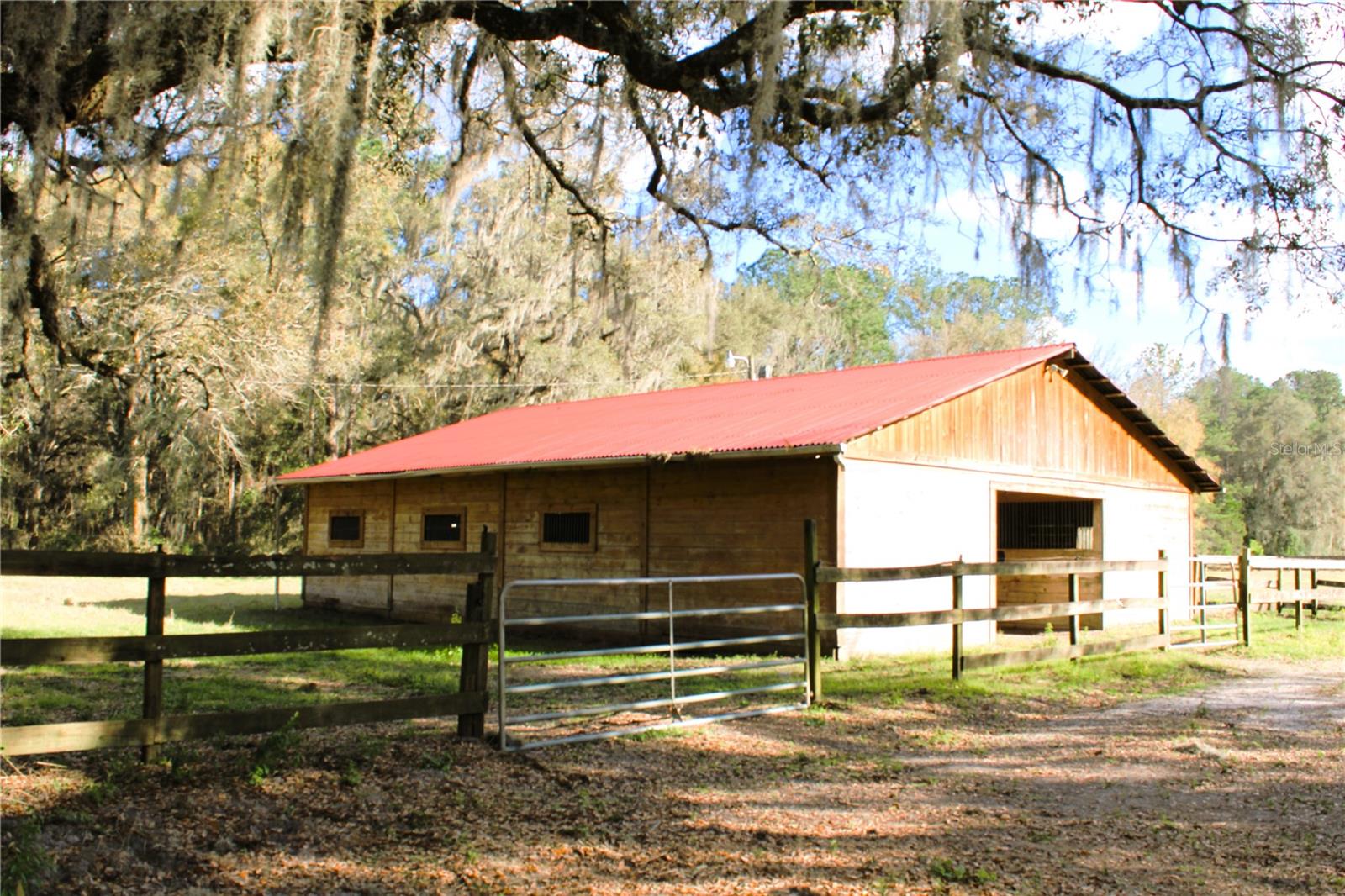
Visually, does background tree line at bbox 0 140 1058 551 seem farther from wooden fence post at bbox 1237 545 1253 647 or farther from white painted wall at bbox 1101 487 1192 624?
wooden fence post at bbox 1237 545 1253 647

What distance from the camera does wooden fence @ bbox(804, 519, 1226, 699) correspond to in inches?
335

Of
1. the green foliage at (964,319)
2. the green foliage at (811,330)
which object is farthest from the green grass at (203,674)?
the green foliage at (964,319)

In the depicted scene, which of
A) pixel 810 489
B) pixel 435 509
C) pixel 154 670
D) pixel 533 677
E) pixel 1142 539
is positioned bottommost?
pixel 533 677

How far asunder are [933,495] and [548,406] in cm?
1119

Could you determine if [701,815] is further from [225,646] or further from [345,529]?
[345,529]

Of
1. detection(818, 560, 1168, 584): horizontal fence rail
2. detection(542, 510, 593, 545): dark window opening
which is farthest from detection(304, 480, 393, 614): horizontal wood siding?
detection(818, 560, 1168, 584): horizontal fence rail

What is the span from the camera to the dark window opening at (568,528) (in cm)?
1531

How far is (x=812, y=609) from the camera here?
8484mm

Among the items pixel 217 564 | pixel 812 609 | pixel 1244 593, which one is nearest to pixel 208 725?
pixel 217 564

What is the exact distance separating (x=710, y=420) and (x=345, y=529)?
26.5ft

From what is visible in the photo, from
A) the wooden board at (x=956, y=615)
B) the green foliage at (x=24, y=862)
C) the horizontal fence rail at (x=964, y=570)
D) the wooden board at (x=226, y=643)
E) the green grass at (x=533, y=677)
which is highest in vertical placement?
the horizontal fence rail at (x=964, y=570)

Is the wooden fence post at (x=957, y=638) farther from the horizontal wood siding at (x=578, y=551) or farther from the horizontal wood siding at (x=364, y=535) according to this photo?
the horizontal wood siding at (x=364, y=535)

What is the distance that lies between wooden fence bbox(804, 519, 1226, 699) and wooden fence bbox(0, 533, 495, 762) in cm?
280

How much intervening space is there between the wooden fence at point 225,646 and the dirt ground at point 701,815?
0.20 m
